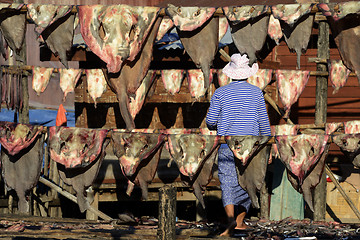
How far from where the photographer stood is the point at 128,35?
6730 millimetres

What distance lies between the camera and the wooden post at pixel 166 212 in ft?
21.3

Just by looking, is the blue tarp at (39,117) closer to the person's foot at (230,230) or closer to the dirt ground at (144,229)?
the dirt ground at (144,229)

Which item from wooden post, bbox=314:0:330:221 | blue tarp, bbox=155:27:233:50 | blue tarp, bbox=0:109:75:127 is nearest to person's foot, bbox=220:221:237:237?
wooden post, bbox=314:0:330:221

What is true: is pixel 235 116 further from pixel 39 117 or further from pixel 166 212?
pixel 39 117

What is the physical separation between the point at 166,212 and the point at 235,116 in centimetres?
163

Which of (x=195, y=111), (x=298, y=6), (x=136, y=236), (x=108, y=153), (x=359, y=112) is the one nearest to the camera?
(x=298, y=6)

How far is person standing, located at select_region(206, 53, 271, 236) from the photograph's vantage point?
760 cm

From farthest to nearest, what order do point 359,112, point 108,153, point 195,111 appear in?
point 359,112
point 195,111
point 108,153

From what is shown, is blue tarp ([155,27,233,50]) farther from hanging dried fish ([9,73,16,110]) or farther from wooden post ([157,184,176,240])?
wooden post ([157,184,176,240])

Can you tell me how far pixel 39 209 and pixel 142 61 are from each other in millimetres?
7043

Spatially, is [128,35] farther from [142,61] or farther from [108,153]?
[108,153]

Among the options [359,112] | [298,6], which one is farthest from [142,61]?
[359,112]

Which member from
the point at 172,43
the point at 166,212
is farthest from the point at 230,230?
the point at 172,43

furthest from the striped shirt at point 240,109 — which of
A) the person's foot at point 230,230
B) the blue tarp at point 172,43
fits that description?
the blue tarp at point 172,43
